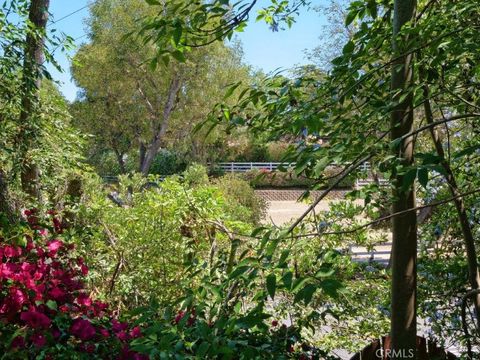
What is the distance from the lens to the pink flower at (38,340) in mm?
2535

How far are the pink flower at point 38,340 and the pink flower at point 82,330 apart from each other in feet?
0.48

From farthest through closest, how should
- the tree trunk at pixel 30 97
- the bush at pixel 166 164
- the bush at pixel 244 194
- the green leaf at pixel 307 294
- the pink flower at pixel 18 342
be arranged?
the bush at pixel 166 164
the bush at pixel 244 194
the tree trunk at pixel 30 97
the pink flower at pixel 18 342
the green leaf at pixel 307 294

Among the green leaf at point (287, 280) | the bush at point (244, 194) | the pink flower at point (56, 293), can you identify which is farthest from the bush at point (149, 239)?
the bush at point (244, 194)

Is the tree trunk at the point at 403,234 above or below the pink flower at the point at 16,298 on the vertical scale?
above

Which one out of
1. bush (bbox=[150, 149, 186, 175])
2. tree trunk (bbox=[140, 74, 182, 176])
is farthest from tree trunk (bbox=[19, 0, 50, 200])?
bush (bbox=[150, 149, 186, 175])

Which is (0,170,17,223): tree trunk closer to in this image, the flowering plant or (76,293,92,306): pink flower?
the flowering plant

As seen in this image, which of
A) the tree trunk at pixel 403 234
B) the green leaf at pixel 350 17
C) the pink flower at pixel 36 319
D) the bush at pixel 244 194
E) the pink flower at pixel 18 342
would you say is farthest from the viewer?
the bush at pixel 244 194

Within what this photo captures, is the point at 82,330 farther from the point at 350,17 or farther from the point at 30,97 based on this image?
the point at 30,97

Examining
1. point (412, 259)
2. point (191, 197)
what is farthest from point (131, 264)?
point (412, 259)

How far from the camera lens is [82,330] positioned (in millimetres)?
2666

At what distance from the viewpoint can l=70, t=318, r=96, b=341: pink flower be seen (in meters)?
2.66

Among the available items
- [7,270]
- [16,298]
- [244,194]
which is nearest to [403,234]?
[16,298]

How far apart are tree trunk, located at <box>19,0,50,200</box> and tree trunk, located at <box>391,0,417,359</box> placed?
288cm

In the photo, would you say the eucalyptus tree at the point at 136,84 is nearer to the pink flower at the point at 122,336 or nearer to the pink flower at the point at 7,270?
the pink flower at the point at 7,270
